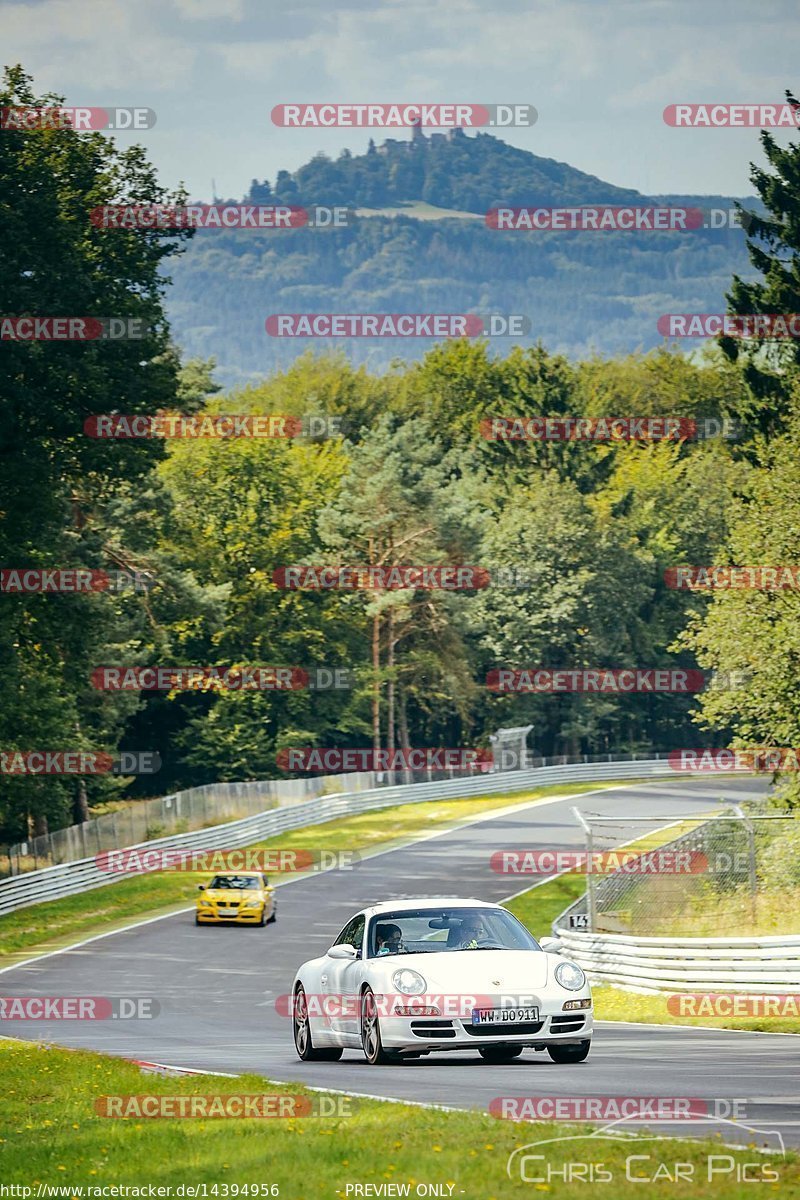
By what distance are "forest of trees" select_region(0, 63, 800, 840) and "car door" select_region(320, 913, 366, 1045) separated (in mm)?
21887

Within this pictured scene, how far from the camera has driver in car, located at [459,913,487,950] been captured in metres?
15.2

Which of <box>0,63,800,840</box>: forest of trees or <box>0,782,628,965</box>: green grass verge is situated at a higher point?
<box>0,63,800,840</box>: forest of trees

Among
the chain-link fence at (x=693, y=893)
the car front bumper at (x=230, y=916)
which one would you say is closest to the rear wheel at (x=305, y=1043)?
the chain-link fence at (x=693, y=893)

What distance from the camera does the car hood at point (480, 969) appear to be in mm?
14266

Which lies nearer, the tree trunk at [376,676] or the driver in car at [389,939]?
the driver in car at [389,939]

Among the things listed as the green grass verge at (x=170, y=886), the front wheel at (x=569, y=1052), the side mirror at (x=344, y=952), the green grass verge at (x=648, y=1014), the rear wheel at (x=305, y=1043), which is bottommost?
the green grass verge at (x=170, y=886)

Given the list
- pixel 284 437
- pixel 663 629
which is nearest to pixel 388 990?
pixel 284 437

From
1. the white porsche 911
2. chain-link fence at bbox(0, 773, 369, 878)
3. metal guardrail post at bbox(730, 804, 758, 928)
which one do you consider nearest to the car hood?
the white porsche 911

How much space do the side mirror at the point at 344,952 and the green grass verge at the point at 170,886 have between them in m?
21.1

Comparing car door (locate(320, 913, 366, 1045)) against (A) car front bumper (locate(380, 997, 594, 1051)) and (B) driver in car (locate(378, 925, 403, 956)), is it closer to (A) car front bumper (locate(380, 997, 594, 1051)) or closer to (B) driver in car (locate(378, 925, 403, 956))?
(B) driver in car (locate(378, 925, 403, 956))

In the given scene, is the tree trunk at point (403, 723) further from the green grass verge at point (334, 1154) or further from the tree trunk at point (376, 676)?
the green grass verge at point (334, 1154)

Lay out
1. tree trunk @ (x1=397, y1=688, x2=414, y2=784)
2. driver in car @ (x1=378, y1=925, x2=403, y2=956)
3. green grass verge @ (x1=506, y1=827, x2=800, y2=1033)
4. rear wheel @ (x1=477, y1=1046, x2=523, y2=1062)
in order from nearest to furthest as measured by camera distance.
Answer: rear wheel @ (x1=477, y1=1046, x2=523, y2=1062) → driver in car @ (x1=378, y1=925, x2=403, y2=956) → green grass verge @ (x1=506, y1=827, x2=800, y2=1033) → tree trunk @ (x1=397, y1=688, x2=414, y2=784)

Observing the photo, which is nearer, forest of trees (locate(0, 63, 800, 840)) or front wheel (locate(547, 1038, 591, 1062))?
front wheel (locate(547, 1038, 591, 1062))

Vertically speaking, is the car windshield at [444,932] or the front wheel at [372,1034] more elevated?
the car windshield at [444,932]
